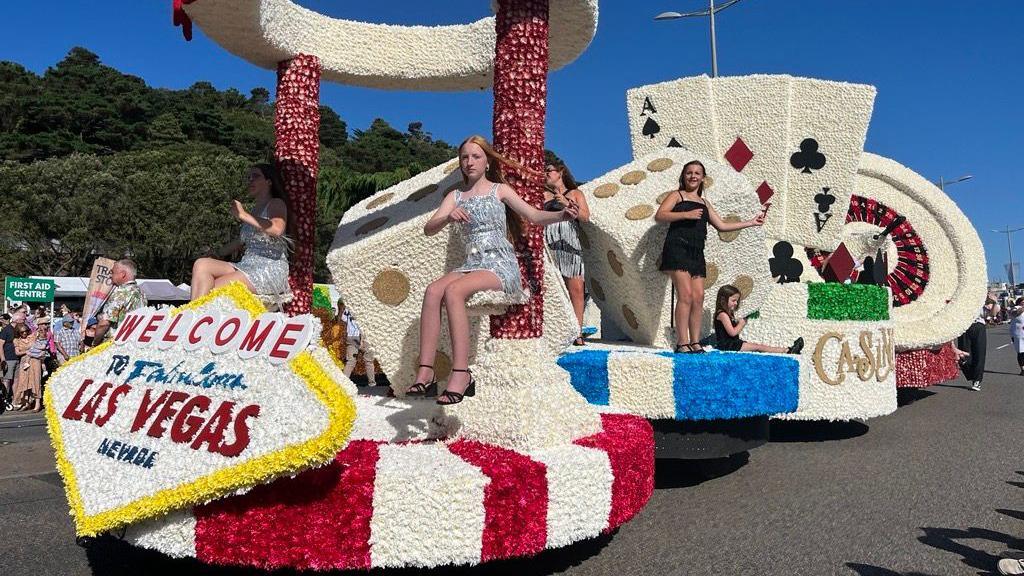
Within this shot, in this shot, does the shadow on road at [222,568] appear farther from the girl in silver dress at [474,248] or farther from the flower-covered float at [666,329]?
the flower-covered float at [666,329]

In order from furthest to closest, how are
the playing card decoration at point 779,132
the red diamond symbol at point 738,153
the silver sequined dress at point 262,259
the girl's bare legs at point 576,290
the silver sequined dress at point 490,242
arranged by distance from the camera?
the red diamond symbol at point 738,153, the playing card decoration at point 779,132, the girl's bare legs at point 576,290, the silver sequined dress at point 262,259, the silver sequined dress at point 490,242

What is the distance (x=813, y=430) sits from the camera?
256 inches

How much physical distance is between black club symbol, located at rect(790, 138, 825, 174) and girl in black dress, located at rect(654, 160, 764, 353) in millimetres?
2823

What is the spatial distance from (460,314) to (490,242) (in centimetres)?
34

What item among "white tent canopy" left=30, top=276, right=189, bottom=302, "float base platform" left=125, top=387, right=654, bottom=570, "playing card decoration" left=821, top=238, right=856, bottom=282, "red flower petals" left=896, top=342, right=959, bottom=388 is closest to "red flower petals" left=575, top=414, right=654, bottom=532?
"float base platform" left=125, top=387, right=654, bottom=570

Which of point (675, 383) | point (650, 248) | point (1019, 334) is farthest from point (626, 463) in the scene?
point (1019, 334)

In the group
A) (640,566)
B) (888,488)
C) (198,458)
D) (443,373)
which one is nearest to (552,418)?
(640,566)

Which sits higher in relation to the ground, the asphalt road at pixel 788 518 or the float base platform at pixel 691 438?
the float base platform at pixel 691 438

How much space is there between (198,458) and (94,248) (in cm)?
2702

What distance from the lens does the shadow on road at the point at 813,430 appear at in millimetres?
6113

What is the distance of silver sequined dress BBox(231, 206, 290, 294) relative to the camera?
3.72 m

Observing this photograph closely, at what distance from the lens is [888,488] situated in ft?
14.2

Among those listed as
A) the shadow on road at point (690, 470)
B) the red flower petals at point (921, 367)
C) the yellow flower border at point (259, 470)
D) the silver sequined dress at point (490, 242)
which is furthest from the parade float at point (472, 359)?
the red flower petals at point (921, 367)

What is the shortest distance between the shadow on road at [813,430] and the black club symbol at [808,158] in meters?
2.44
